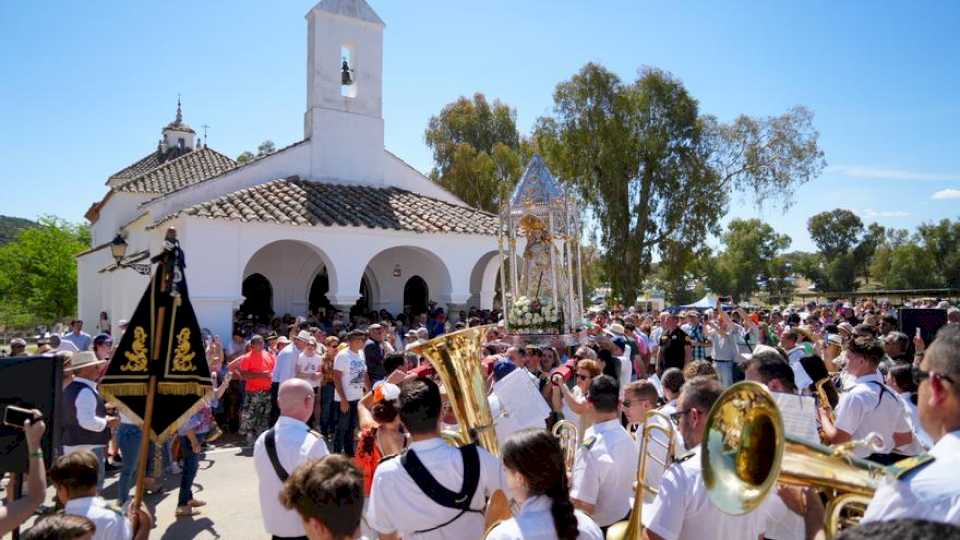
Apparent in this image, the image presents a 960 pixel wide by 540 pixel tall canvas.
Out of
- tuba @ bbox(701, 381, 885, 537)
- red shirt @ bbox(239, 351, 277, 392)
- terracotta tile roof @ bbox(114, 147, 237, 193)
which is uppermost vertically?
terracotta tile roof @ bbox(114, 147, 237, 193)

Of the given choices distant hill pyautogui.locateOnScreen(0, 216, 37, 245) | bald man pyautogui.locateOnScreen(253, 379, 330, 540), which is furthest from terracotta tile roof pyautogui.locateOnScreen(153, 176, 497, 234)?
distant hill pyautogui.locateOnScreen(0, 216, 37, 245)

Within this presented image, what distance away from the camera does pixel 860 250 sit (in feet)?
242

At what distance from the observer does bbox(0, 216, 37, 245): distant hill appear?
9269 cm

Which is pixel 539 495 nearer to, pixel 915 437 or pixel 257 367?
pixel 915 437

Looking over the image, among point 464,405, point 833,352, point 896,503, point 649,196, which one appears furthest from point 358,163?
point 896,503

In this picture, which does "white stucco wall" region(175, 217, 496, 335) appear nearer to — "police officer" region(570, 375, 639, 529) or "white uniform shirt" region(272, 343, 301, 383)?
"white uniform shirt" region(272, 343, 301, 383)

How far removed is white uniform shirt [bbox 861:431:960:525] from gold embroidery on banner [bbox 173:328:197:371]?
377 cm

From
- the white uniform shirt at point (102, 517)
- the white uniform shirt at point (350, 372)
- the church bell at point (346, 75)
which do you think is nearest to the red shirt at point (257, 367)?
the white uniform shirt at point (350, 372)

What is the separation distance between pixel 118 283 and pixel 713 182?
21.9 meters

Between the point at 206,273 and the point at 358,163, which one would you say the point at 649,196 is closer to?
the point at 358,163

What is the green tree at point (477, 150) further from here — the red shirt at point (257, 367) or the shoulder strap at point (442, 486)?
the shoulder strap at point (442, 486)

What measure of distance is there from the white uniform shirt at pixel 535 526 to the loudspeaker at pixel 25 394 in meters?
3.45

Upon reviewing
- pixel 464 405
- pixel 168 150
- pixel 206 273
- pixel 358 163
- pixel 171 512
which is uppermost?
pixel 168 150

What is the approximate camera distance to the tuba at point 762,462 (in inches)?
80.4
